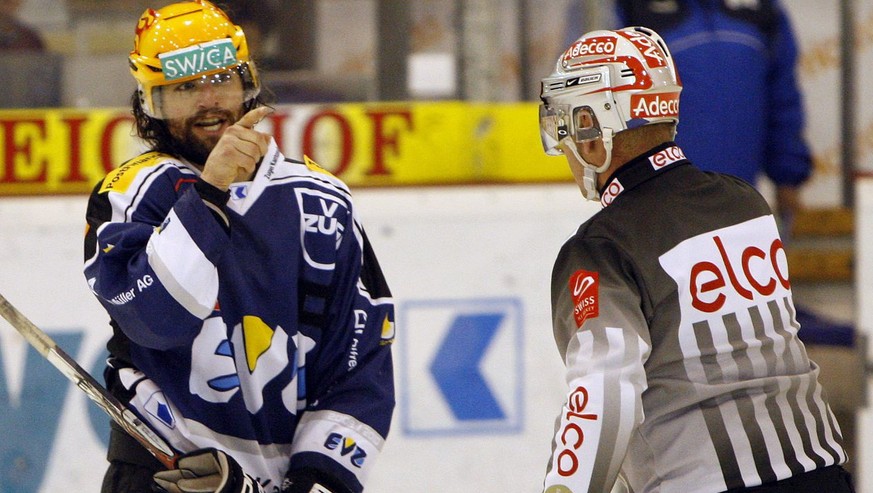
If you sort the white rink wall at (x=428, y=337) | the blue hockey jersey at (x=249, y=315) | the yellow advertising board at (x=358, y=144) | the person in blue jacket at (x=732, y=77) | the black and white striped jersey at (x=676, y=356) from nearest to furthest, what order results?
the black and white striped jersey at (x=676, y=356) → the blue hockey jersey at (x=249, y=315) → the white rink wall at (x=428, y=337) → the yellow advertising board at (x=358, y=144) → the person in blue jacket at (x=732, y=77)

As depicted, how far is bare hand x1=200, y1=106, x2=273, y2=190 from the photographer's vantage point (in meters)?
1.83

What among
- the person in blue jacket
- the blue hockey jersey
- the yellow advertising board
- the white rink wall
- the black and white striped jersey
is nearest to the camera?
the black and white striped jersey

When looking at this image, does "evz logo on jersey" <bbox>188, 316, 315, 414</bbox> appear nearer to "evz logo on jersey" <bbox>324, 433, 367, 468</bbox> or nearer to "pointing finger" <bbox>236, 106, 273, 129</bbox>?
"evz logo on jersey" <bbox>324, 433, 367, 468</bbox>

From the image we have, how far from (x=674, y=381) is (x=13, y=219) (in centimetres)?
221

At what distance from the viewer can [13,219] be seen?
3400mm

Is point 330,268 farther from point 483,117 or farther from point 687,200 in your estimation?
point 483,117

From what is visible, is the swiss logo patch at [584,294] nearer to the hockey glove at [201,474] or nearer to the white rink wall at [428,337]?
the hockey glove at [201,474]

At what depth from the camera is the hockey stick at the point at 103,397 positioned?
6.23 feet

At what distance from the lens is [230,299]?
6.26 feet

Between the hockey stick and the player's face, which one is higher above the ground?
the player's face

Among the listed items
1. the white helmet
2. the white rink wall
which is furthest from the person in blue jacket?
the white helmet

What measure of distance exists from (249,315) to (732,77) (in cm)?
231

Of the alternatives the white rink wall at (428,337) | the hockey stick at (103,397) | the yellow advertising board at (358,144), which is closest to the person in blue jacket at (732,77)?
the yellow advertising board at (358,144)

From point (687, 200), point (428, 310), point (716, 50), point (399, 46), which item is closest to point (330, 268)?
A: point (687, 200)
